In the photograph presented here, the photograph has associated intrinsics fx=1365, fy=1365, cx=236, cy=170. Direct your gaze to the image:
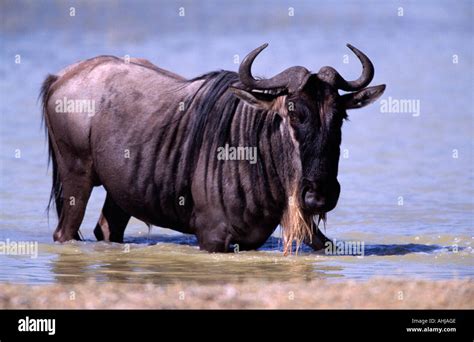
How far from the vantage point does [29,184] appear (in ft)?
53.7

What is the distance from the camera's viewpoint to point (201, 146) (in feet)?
38.0

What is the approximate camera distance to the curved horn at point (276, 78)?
35.4 ft

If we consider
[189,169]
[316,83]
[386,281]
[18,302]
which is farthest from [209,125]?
[18,302]

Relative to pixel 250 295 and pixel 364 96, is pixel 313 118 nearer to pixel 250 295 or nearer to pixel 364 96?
pixel 364 96

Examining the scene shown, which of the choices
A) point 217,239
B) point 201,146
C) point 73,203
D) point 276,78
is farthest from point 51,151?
point 276,78

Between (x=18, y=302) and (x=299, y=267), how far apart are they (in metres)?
2.64

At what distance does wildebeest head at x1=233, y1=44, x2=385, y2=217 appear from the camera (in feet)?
34.8

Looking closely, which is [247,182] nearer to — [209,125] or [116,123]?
[209,125]

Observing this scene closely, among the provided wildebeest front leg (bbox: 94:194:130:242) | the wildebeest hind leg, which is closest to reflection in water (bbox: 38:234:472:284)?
the wildebeest hind leg

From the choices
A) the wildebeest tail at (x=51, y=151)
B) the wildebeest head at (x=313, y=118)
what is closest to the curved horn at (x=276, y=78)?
the wildebeest head at (x=313, y=118)

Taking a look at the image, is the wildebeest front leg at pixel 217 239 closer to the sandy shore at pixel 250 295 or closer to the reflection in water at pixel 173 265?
the reflection in water at pixel 173 265

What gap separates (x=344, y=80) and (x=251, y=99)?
2.51 feet

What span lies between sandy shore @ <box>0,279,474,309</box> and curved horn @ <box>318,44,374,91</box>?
1816 millimetres

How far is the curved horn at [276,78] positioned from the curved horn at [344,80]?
5.3 inches
